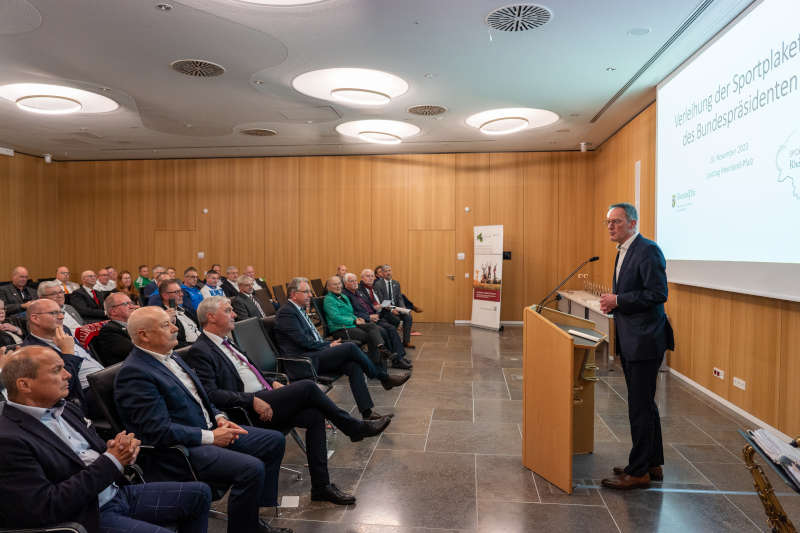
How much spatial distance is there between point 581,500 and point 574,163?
863 centimetres

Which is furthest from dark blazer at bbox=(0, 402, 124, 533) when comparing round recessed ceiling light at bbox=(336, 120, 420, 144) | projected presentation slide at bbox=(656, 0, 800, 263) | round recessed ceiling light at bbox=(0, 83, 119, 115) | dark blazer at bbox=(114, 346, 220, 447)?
round recessed ceiling light at bbox=(336, 120, 420, 144)

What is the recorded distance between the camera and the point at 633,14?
4.41 m

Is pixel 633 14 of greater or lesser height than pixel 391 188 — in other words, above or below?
above

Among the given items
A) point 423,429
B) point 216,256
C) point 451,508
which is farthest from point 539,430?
point 216,256

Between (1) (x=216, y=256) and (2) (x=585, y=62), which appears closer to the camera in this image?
(2) (x=585, y=62)

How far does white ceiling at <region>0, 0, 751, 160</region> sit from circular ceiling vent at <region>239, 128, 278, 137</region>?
14.4 inches

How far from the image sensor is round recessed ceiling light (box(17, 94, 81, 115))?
6.90 metres

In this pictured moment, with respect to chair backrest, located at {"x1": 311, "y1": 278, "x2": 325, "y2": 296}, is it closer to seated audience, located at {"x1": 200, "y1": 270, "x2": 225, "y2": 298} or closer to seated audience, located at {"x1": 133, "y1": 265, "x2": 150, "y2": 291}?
seated audience, located at {"x1": 200, "y1": 270, "x2": 225, "y2": 298}

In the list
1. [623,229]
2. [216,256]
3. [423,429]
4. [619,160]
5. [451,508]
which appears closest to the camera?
[451,508]

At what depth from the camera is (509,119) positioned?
8242 mm

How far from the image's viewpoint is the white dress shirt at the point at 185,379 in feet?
7.75

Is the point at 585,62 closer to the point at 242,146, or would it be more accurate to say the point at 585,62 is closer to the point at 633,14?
the point at 633,14

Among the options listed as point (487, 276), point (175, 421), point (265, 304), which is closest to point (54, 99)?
point (265, 304)

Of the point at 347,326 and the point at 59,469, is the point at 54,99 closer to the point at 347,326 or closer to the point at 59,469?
the point at 347,326
